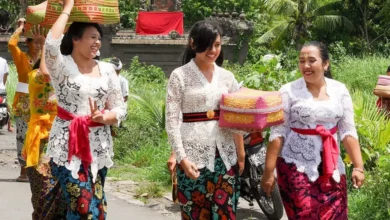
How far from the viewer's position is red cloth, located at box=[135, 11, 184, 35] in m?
32.8

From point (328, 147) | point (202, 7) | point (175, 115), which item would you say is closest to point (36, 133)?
point (175, 115)

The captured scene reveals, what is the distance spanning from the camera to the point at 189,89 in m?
5.72

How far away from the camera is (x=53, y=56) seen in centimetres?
563

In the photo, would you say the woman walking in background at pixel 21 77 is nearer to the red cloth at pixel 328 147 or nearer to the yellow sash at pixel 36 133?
the yellow sash at pixel 36 133

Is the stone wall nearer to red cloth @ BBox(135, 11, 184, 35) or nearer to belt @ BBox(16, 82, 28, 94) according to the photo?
red cloth @ BBox(135, 11, 184, 35)

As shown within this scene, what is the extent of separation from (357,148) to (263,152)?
2.43 m

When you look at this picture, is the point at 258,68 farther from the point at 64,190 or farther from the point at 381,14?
the point at 381,14

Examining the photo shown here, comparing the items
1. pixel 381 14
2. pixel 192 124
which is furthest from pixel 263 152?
pixel 381 14

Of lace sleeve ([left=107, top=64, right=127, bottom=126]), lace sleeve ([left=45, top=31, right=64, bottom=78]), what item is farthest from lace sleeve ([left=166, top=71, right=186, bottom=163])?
lace sleeve ([left=45, top=31, right=64, bottom=78])

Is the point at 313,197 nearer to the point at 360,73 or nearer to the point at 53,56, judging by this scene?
the point at 53,56

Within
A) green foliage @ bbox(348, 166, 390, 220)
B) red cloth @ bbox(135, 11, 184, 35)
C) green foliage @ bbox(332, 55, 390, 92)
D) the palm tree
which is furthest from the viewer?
the palm tree

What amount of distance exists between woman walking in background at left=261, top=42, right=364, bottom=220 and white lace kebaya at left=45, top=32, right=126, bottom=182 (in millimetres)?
1121

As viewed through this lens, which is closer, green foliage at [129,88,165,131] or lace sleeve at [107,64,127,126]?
lace sleeve at [107,64,127,126]

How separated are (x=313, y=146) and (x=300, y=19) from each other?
98.5 feet
